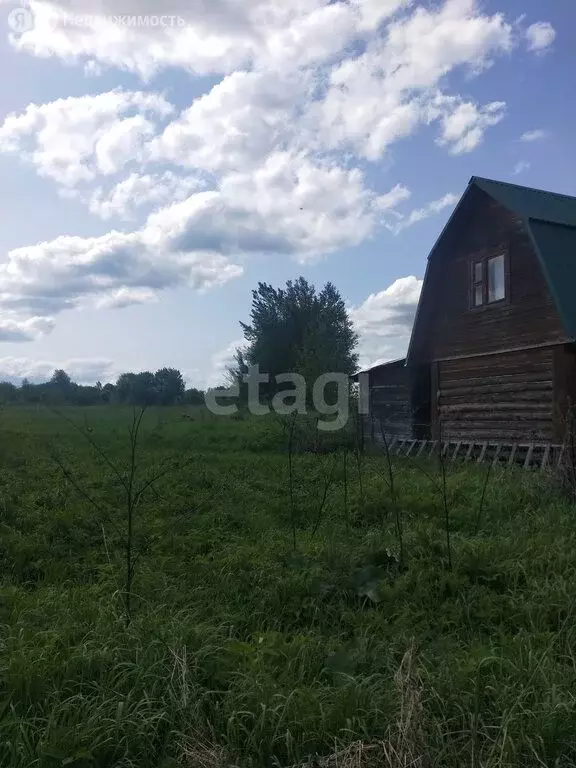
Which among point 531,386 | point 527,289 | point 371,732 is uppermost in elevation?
point 527,289

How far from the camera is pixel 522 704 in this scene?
3111mm

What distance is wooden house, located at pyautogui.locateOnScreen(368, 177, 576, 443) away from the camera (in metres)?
11.1

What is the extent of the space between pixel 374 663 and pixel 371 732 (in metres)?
0.69

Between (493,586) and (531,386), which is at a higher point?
(531,386)

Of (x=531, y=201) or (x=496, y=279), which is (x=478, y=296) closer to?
(x=496, y=279)

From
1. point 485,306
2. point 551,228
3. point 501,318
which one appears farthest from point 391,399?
point 551,228

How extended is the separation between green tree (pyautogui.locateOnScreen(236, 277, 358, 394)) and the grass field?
28143mm

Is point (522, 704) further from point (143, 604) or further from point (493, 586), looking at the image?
point (143, 604)

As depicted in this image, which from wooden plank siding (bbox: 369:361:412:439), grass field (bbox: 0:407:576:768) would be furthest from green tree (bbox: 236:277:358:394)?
grass field (bbox: 0:407:576:768)

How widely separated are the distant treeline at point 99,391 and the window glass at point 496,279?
15.1 m

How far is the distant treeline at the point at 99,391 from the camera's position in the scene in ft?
89.1

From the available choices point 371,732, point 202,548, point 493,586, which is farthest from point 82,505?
point 371,732

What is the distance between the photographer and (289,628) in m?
4.47

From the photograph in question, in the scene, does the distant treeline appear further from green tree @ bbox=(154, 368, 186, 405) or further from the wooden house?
the wooden house
